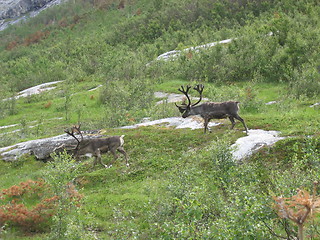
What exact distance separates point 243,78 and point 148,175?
34173mm

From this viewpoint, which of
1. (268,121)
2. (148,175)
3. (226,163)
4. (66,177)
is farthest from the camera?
(268,121)

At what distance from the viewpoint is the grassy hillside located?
1102cm

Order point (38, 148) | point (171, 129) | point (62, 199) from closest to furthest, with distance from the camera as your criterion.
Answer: point (62, 199) → point (38, 148) → point (171, 129)

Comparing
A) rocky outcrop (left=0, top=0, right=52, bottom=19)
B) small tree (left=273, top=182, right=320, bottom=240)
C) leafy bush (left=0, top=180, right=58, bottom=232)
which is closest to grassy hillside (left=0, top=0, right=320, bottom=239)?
leafy bush (left=0, top=180, right=58, bottom=232)

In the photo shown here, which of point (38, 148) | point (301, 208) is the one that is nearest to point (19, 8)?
point (38, 148)

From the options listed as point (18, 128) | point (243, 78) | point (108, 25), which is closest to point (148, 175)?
point (18, 128)

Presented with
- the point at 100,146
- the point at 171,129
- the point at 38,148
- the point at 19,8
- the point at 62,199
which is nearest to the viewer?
the point at 62,199

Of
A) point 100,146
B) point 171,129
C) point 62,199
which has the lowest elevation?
point 171,129

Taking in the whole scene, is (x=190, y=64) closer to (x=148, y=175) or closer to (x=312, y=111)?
(x=312, y=111)

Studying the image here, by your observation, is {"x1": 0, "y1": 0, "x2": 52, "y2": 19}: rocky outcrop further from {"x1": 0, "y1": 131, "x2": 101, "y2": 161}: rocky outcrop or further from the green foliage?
the green foliage

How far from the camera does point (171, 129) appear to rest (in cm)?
2475

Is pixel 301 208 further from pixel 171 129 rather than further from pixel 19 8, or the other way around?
pixel 19 8

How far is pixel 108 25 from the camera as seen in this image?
408ft

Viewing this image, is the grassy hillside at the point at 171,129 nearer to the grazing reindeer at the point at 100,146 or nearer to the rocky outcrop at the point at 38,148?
the rocky outcrop at the point at 38,148
